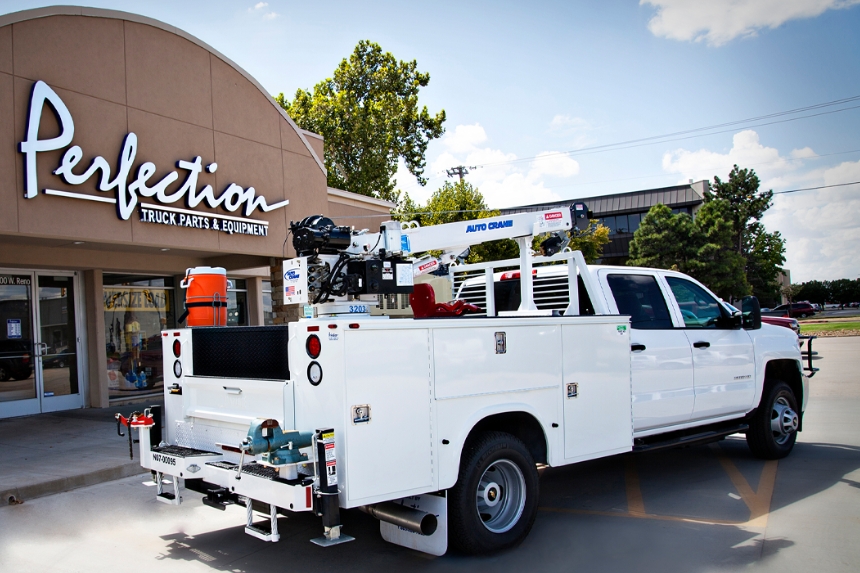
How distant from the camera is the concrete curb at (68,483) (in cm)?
678

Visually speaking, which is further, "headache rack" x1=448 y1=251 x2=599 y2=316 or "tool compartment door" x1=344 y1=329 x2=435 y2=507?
"headache rack" x1=448 y1=251 x2=599 y2=316

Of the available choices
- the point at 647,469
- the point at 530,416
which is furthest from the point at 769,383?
the point at 530,416

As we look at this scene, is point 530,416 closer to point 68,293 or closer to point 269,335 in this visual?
point 269,335

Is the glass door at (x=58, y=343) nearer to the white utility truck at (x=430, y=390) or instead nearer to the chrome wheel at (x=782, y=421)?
the white utility truck at (x=430, y=390)

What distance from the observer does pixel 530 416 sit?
510 cm

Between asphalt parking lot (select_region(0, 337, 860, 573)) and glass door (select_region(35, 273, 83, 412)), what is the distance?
585 centimetres

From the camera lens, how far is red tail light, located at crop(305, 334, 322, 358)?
13.5ft

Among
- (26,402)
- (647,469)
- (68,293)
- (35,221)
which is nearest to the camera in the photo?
(647,469)

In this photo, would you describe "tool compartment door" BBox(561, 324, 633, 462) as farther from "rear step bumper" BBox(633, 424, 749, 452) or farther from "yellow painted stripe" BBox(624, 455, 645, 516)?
"yellow painted stripe" BBox(624, 455, 645, 516)

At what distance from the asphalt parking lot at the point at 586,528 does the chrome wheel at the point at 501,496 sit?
238 millimetres

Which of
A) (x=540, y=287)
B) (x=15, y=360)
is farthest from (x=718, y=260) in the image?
(x=15, y=360)

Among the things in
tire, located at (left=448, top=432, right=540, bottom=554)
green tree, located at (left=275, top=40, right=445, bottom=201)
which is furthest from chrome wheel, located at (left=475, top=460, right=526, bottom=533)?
green tree, located at (left=275, top=40, right=445, bottom=201)

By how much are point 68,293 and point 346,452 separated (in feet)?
36.6

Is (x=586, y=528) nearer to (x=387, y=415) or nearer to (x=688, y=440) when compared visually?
(x=688, y=440)
